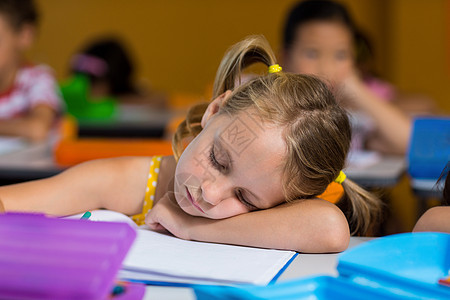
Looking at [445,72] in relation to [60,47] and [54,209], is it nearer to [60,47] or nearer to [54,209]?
[60,47]

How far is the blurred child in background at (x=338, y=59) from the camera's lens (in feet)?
6.12

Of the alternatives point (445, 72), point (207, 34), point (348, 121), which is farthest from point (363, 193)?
point (207, 34)

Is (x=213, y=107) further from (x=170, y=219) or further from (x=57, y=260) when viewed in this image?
(x=57, y=260)

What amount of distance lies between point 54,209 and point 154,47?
4.03 meters

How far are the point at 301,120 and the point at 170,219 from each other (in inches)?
9.0

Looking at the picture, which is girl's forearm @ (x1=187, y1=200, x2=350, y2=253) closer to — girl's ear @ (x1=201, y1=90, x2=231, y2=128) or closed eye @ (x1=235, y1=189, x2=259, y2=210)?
closed eye @ (x1=235, y1=189, x2=259, y2=210)

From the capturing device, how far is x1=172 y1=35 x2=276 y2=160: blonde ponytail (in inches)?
36.1

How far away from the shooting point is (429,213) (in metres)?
0.78

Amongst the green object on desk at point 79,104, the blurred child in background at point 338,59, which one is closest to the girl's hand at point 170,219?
the blurred child in background at point 338,59

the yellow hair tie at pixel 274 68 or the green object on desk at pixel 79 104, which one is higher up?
the yellow hair tie at pixel 274 68

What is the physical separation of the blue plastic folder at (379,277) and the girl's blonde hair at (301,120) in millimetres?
190

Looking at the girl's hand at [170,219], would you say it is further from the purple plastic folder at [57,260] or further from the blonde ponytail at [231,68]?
the purple plastic folder at [57,260]

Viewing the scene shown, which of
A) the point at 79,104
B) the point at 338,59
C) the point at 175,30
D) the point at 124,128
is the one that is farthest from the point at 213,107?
the point at 175,30

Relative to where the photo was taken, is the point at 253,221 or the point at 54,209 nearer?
the point at 253,221
